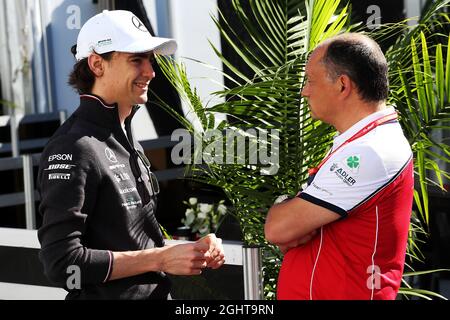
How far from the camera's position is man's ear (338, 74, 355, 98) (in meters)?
2.73

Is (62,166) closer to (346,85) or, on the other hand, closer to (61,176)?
(61,176)

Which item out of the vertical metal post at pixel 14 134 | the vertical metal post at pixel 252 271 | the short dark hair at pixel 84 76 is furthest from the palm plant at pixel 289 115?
the vertical metal post at pixel 14 134

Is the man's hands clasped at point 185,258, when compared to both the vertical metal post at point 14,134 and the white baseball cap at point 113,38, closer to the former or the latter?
the white baseball cap at point 113,38

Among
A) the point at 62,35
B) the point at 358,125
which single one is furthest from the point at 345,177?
the point at 62,35

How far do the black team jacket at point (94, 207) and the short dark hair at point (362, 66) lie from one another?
67 cm

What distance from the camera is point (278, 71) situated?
335 cm

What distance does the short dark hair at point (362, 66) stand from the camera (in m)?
2.73

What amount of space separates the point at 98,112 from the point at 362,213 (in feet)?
2.73

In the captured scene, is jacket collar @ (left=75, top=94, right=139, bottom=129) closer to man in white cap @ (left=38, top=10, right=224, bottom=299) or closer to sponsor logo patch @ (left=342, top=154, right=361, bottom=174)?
man in white cap @ (left=38, top=10, right=224, bottom=299)

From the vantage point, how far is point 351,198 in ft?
8.64

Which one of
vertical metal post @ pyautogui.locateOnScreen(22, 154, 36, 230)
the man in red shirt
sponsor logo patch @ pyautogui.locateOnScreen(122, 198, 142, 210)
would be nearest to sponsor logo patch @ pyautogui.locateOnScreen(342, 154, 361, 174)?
the man in red shirt

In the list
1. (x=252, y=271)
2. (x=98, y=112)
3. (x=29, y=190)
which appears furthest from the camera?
(x=29, y=190)
